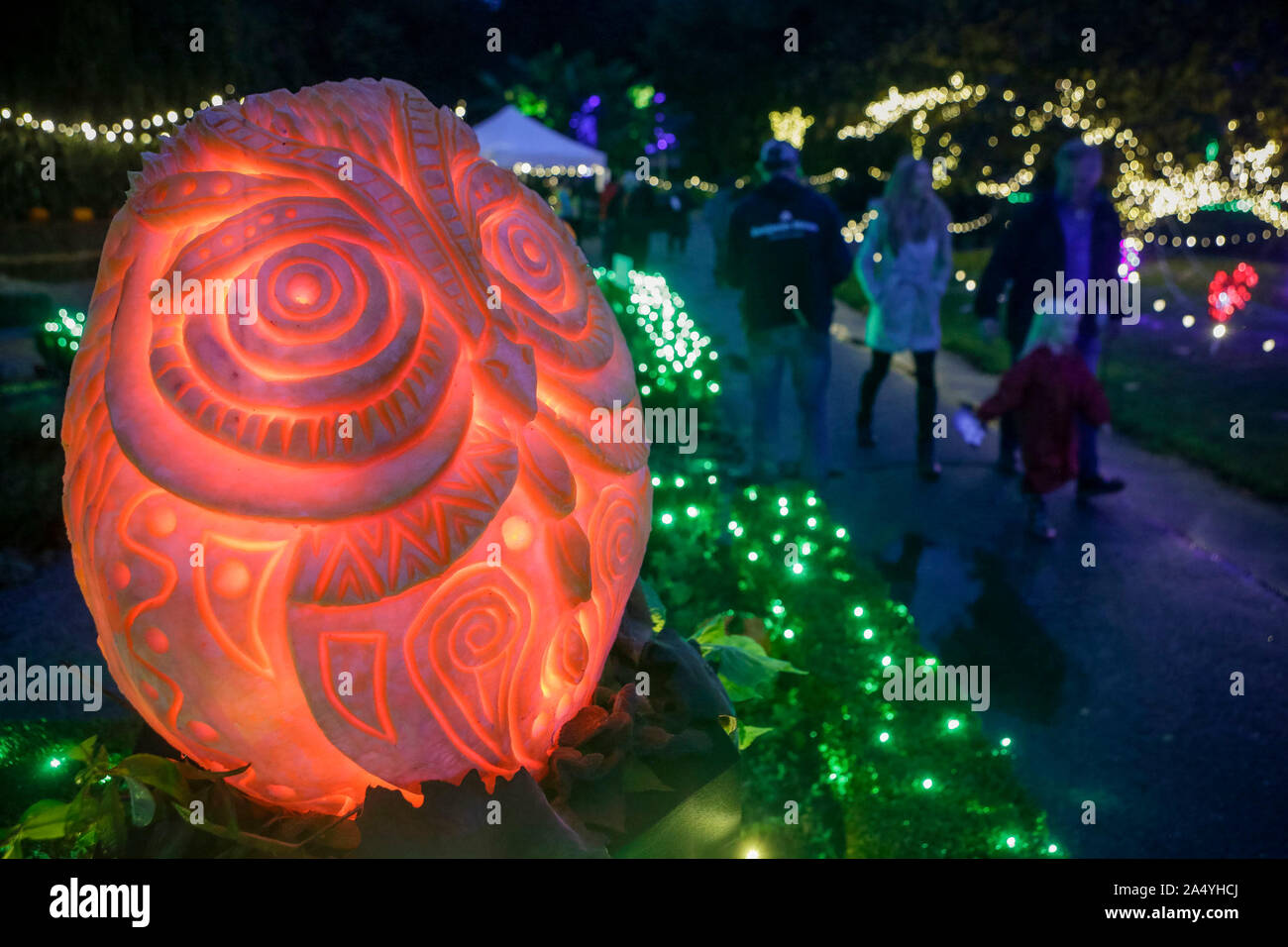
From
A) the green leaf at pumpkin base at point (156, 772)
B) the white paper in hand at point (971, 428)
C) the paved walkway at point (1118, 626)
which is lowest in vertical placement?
the paved walkway at point (1118, 626)

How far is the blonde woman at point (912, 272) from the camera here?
22.4ft

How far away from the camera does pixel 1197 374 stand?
10.8 metres

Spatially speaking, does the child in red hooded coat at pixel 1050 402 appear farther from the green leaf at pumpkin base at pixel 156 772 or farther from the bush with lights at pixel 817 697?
the green leaf at pumpkin base at pixel 156 772

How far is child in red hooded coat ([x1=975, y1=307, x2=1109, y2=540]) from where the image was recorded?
233 inches

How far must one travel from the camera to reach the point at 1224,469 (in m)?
7.37

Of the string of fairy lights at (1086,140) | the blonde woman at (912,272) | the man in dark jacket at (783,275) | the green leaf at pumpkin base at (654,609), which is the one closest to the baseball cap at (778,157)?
the man in dark jacket at (783,275)

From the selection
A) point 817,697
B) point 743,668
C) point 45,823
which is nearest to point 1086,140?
point 817,697

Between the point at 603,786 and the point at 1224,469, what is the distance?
6873 millimetres

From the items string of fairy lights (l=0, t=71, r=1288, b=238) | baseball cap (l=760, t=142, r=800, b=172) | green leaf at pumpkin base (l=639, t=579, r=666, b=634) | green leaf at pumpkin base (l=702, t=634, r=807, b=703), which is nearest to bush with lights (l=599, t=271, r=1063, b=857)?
green leaf at pumpkin base (l=702, t=634, r=807, b=703)

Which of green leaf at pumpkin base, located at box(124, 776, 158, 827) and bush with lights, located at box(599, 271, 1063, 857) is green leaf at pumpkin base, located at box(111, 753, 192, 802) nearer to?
green leaf at pumpkin base, located at box(124, 776, 158, 827)

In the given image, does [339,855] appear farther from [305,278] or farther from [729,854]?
[305,278]

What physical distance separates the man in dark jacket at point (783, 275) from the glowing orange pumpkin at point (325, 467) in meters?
4.08

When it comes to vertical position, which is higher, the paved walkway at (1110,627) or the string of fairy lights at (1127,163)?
the string of fairy lights at (1127,163)

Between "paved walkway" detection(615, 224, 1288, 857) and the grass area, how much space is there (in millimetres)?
353
